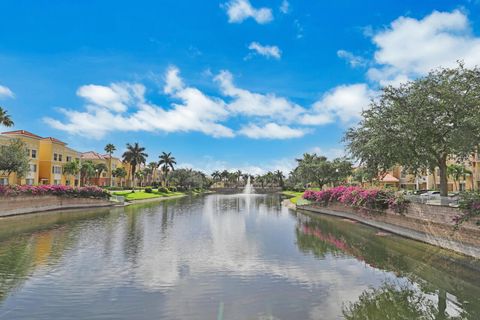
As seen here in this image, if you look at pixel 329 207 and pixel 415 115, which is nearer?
pixel 415 115

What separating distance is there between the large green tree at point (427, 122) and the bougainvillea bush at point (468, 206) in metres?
4.16

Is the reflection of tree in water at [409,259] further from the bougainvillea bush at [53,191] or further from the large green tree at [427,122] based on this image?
the bougainvillea bush at [53,191]

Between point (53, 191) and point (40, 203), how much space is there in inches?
137

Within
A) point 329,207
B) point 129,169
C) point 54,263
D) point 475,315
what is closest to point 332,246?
point 475,315

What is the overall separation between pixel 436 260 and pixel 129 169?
124714mm

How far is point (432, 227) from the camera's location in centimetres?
2400

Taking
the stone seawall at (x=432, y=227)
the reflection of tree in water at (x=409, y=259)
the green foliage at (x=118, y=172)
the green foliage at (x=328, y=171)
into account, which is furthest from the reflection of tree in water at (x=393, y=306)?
the green foliage at (x=118, y=172)

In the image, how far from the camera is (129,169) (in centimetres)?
13225

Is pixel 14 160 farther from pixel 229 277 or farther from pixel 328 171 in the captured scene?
pixel 328 171

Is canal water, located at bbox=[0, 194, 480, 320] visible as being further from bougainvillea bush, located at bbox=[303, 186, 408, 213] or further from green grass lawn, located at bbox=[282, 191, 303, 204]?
green grass lawn, located at bbox=[282, 191, 303, 204]

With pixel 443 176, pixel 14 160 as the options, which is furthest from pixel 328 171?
pixel 14 160

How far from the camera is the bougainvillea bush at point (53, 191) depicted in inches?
1582

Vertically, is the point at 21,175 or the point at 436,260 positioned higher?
the point at 21,175

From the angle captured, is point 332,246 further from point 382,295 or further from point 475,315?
point 475,315
